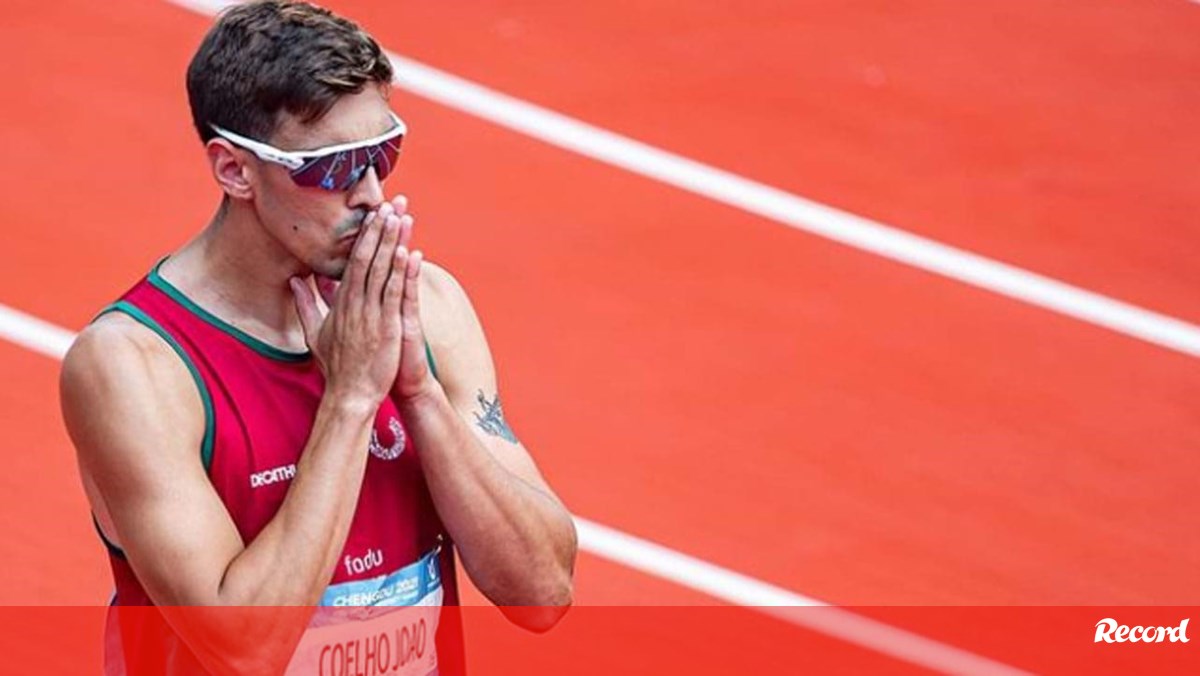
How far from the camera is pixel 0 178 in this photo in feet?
29.1

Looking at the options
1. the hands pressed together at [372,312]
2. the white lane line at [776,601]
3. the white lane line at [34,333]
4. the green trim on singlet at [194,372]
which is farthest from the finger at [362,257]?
the white lane line at [34,333]

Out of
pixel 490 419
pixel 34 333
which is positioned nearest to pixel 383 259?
pixel 490 419

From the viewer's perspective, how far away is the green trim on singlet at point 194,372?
3699 millimetres

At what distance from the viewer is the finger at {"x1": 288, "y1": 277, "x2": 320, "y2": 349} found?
150 inches

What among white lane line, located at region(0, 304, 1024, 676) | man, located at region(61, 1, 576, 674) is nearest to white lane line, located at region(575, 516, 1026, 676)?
white lane line, located at region(0, 304, 1024, 676)

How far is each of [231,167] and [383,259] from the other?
319mm

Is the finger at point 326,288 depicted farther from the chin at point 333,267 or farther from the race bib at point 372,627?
the race bib at point 372,627

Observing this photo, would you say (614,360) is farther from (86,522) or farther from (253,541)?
(253,541)

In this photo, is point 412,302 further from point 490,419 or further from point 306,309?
point 490,419

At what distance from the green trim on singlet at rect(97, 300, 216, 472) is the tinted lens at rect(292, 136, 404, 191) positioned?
13.4 inches

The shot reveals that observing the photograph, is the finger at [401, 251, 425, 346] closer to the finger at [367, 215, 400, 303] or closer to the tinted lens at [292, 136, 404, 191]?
the finger at [367, 215, 400, 303]

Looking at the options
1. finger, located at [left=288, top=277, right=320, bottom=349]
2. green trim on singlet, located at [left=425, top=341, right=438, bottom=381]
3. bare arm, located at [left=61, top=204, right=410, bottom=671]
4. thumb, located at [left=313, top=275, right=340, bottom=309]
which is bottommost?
bare arm, located at [left=61, top=204, right=410, bottom=671]

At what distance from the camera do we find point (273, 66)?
3.67m

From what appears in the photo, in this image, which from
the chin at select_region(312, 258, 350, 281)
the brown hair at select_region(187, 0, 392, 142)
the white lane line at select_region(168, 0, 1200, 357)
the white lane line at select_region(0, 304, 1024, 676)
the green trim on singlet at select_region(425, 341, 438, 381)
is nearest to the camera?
the brown hair at select_region(187, 0, 392, 142)
